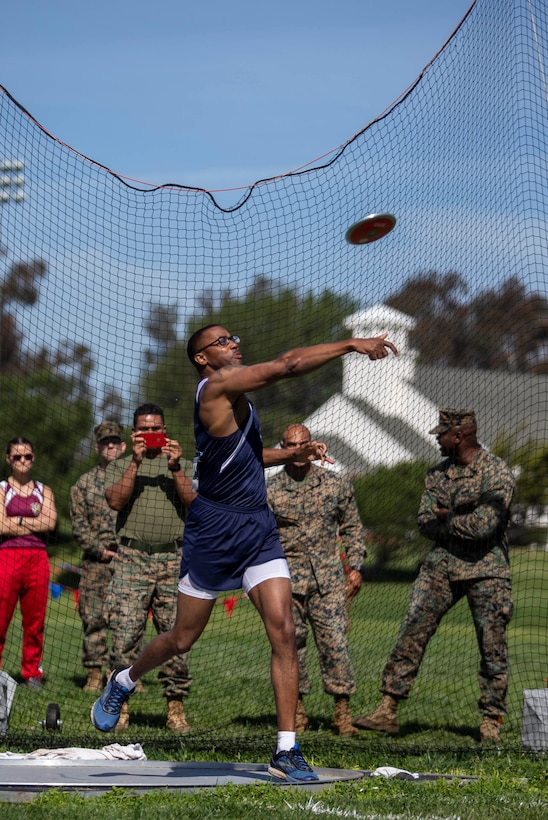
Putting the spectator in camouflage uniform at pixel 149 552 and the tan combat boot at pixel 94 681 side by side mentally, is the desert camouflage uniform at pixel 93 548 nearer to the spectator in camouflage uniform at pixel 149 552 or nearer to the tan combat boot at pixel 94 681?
the tan combat boot at pixel 94 681

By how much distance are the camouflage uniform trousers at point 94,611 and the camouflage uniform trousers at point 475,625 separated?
2.90 meters

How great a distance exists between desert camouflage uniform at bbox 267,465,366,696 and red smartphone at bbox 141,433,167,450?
1088 mm

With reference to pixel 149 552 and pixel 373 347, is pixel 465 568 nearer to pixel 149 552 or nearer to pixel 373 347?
pixel 149 552

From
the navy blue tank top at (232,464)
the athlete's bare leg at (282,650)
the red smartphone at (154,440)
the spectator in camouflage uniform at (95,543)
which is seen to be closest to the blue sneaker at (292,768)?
the athlete's bare leg at (282,650)

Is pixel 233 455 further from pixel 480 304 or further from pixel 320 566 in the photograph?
pixel 480 304

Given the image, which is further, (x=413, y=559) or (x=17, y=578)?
(x=413, y=559)

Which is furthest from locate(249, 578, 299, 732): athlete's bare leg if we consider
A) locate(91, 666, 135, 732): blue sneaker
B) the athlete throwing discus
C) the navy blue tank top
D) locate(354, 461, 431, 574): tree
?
locate(354, 461, 431, 574): tree

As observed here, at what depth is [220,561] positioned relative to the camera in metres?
5.91

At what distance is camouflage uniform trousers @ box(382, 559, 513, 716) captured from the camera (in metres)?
8.00

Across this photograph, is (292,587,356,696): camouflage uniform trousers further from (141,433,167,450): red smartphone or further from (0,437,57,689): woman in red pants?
(0,437,57,689): woman in red pants

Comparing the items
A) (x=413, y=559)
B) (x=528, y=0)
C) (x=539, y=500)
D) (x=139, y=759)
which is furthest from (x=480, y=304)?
(x=139, y=759)

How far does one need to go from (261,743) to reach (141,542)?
172 cm

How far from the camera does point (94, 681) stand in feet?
32.7

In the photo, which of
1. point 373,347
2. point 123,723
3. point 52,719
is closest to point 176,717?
point 123,723
